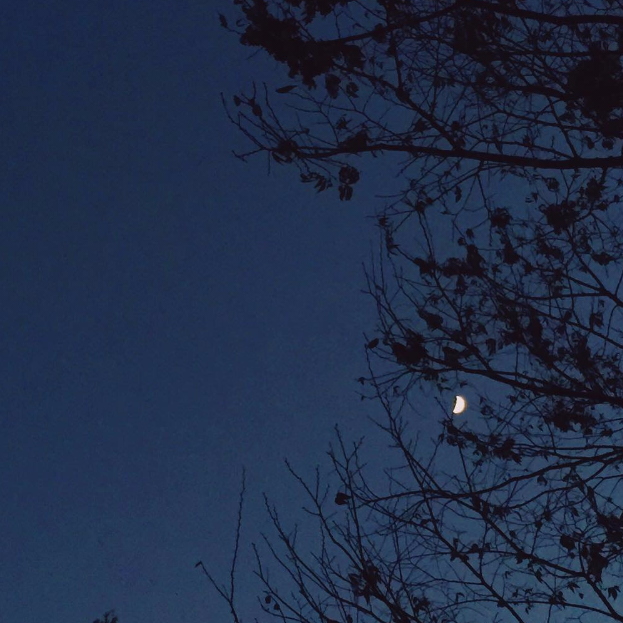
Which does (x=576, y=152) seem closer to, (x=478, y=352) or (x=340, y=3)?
(x=478, y=352)

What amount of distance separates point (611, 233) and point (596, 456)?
2069mm

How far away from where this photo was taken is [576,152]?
5039mm

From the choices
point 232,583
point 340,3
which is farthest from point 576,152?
point 232,583

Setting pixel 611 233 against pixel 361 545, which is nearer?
pixel 361 545

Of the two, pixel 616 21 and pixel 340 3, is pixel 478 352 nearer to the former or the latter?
pixel 616 21

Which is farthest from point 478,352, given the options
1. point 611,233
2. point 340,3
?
point 340,3

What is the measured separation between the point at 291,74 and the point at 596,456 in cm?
382

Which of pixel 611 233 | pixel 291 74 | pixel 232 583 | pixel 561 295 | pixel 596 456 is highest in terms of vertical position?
pixel 291 74

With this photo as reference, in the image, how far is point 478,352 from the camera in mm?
5059

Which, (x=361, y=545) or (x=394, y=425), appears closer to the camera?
(x=361, y=545)

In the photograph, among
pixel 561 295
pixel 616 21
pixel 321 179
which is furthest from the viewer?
pixel 561 295

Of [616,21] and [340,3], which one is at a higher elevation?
[340,3]

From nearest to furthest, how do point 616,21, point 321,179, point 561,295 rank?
point 616,21 < point 321,179 < point 561,295

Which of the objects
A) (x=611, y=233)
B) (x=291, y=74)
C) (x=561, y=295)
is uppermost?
(x=291, y=74)
